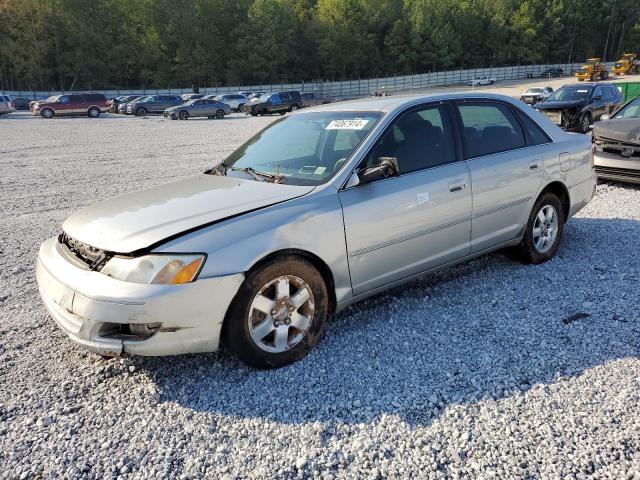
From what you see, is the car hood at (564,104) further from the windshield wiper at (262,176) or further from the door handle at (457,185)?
the windshield wiper at (262,176)

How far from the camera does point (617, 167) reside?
26.1 ft

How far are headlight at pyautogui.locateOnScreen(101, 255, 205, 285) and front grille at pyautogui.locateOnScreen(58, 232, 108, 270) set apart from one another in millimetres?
178

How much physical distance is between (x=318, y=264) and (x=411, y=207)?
0.85 metres

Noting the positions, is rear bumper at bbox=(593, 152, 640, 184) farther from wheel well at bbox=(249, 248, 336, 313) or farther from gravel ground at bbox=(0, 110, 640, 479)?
wheel well at bbox=(249, 248, 336, 313)

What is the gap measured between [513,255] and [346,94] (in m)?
76.6

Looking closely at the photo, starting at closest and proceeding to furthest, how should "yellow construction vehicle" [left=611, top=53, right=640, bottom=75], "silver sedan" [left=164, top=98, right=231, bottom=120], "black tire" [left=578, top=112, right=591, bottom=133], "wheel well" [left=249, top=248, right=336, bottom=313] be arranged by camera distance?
1. "wheel well" [left=249, top=248, right=336, bottom=313]
2. "black tire" [left=578, top=112, right=591, bottom=133]
3. "silver sedan" [left=164, top=98, right=231, bottom=120]
4. "yellow construction vehicle" [left=611, top=53, right=640, bottom=75]

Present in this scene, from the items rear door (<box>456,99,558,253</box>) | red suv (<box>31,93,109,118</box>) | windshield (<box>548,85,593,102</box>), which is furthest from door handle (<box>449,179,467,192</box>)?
red suv (<box>31,93,109,118</box>)

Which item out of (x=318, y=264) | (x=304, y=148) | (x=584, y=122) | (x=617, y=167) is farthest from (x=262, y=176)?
(x=584, y=122)

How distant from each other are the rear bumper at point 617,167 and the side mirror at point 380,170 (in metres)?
6.05

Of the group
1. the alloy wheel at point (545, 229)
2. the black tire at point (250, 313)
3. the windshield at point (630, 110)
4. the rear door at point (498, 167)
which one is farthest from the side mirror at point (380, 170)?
the windshield at point (630, 110)

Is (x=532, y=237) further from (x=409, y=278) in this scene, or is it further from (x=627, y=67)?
(x=627, y=67)

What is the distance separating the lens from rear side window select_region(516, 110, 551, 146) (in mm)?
4688

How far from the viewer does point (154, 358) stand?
3.40 m

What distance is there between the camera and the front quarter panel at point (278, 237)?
9.40ft
